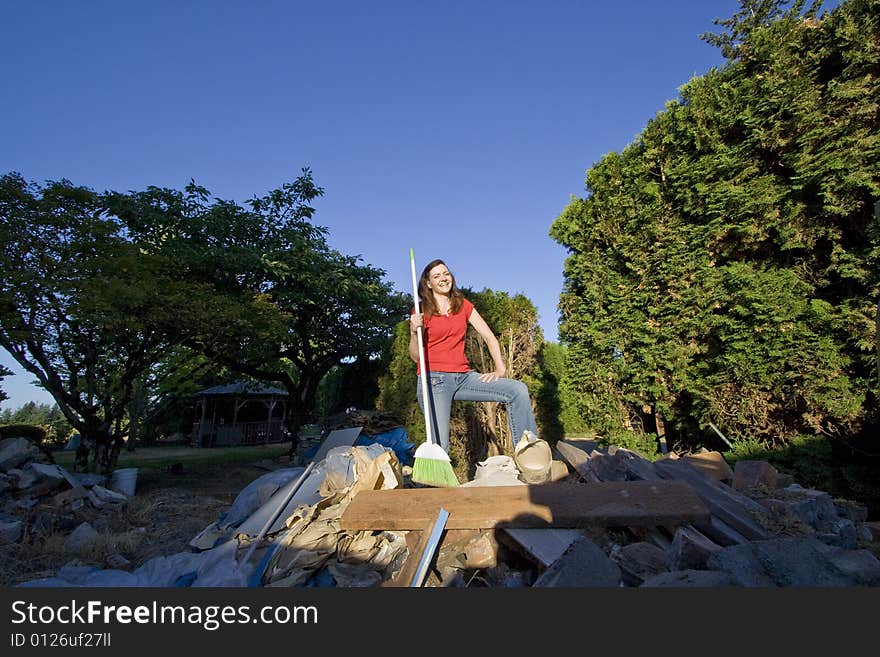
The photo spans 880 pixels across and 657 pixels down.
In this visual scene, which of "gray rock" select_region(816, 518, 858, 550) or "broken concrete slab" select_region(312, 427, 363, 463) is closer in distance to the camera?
"gray rock" select_region(816, 518, 858, 550)

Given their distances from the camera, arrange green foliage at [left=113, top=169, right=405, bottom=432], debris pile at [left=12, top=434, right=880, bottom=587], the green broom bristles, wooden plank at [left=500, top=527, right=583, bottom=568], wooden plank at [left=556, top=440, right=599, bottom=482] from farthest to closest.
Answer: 1. green foliage at [left=113, top=169, right=405, bottom=432]
2. the green broom bristles
3. wooden plank at [left=556, top=440, right=599, bottom=482]
4. wooden plank at [left=500, top=527, right=583, bottom=568]
5. debris pile at [left=12, top=434, right=880, bottom=587]

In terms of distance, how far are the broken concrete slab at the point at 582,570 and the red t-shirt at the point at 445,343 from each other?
1794 mm

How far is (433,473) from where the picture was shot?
111 inches

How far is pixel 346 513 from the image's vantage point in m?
2.28

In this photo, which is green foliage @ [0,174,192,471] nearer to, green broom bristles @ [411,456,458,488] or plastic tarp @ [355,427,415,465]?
plastic tarp @ [355,427,415,465]

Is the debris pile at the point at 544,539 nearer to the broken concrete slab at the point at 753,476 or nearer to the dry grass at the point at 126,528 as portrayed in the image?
the broken concrete slab at the point at 753,476

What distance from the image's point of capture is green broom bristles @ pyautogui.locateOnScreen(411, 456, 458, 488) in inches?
110

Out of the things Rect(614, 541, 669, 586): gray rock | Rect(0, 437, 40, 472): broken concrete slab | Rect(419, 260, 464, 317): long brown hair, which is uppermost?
Rect(419, 260, 464, 317): long brown hair

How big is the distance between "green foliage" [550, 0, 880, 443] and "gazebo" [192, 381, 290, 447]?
1541 centimetres

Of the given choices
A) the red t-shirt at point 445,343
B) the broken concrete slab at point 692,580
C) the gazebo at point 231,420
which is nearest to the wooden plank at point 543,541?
the broken concrete slab at point 692,580

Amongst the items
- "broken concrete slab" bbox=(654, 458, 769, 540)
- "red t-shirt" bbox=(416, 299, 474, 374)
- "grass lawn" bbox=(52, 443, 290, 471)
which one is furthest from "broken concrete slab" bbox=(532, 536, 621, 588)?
"grass lawn" bbox=(52, 443, 290, 471)

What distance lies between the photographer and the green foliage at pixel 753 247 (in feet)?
11.9

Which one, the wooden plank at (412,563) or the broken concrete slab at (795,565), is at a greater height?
the broken concrete slab at (795,565)

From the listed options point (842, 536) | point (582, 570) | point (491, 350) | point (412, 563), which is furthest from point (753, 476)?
point (412, 563)
